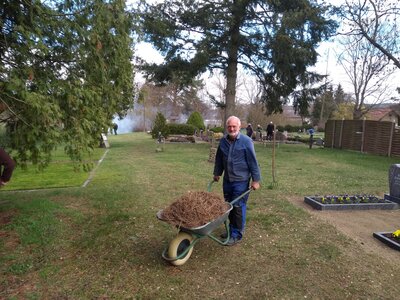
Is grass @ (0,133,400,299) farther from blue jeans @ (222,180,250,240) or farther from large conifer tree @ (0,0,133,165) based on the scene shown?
large conifer tree @ (0,0,133,165)

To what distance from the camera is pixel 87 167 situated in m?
4.72

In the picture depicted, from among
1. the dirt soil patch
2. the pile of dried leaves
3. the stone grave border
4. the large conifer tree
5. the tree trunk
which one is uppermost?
the tree trunk

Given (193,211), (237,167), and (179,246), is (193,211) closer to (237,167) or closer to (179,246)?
(179,246)

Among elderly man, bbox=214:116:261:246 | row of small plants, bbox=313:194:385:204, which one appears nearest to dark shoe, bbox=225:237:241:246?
elderly man, bbox=214:116:261:246

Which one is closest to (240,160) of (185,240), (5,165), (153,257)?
(185,240)

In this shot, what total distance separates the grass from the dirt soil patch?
0.21 meters

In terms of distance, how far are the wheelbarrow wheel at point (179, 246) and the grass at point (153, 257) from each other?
0.37 ft

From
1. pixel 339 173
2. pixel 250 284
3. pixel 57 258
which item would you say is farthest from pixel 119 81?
pixel 339 173

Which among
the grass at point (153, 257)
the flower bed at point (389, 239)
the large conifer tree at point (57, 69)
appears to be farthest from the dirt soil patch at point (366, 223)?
the large conifer tree at point (57, 69)

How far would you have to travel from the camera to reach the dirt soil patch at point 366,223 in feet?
14.2

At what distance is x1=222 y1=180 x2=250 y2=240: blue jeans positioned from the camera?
4.30 metres

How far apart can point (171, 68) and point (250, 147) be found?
46.0 feet

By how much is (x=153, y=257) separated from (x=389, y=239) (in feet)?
10.9

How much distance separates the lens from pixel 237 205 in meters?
4.30
